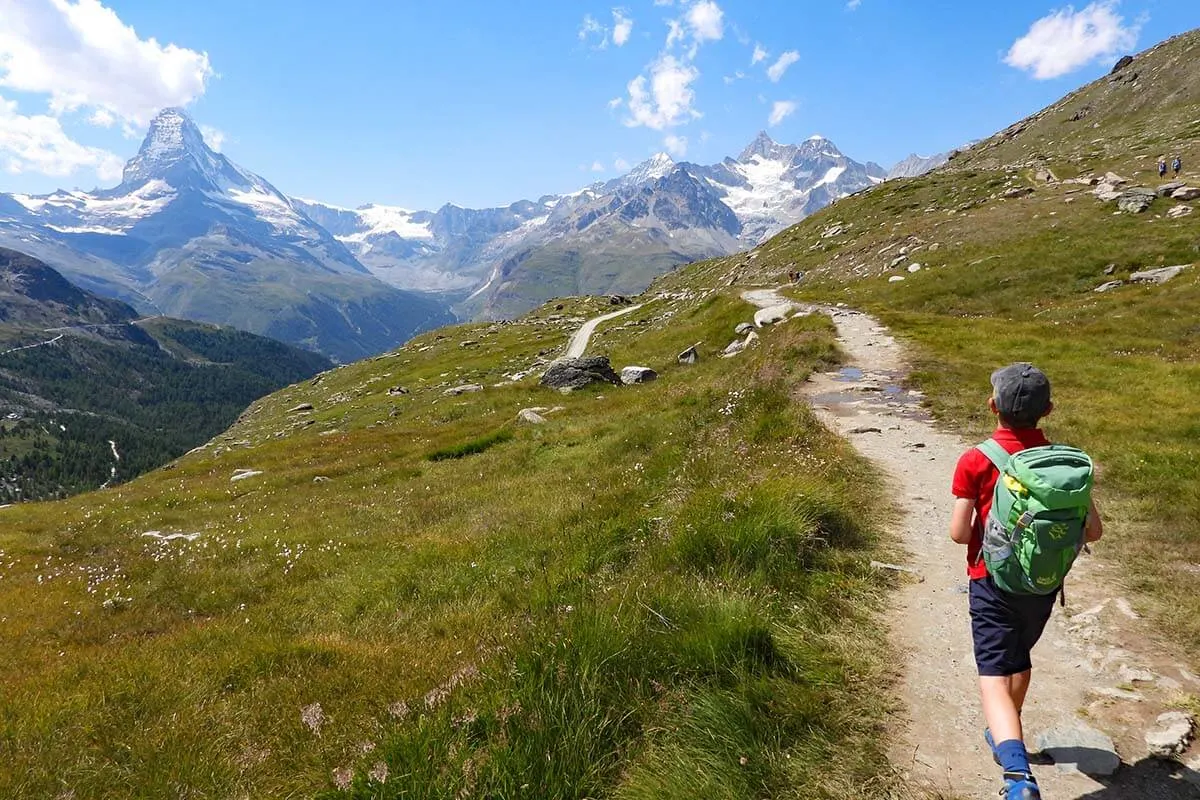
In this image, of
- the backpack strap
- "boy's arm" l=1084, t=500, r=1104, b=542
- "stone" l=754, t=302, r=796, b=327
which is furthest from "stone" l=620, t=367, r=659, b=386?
"boy's arm" l=1084, t=500, r=1104, b=542

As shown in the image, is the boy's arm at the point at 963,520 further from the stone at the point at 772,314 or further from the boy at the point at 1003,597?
the stone at the point at 772,314

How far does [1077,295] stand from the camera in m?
36.6

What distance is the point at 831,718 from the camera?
211 inches

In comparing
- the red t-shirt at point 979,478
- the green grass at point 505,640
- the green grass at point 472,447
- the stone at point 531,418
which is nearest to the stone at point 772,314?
the stone at point 531,418

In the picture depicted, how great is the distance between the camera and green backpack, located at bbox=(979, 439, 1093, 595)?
4531mm

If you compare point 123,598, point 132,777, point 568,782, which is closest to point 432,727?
point 568,782

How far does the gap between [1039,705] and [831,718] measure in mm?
2367

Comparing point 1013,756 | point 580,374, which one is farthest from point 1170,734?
point 580,374

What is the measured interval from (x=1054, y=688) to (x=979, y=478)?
2625mm

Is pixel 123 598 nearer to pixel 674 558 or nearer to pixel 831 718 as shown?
pixel 674 558

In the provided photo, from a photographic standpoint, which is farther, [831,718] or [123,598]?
[123,598]

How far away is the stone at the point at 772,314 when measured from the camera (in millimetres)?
41375

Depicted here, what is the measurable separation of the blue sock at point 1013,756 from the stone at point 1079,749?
90 cm

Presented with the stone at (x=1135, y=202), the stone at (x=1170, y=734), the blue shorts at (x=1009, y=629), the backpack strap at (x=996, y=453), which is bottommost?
the stone at (x=1170, y=734)
